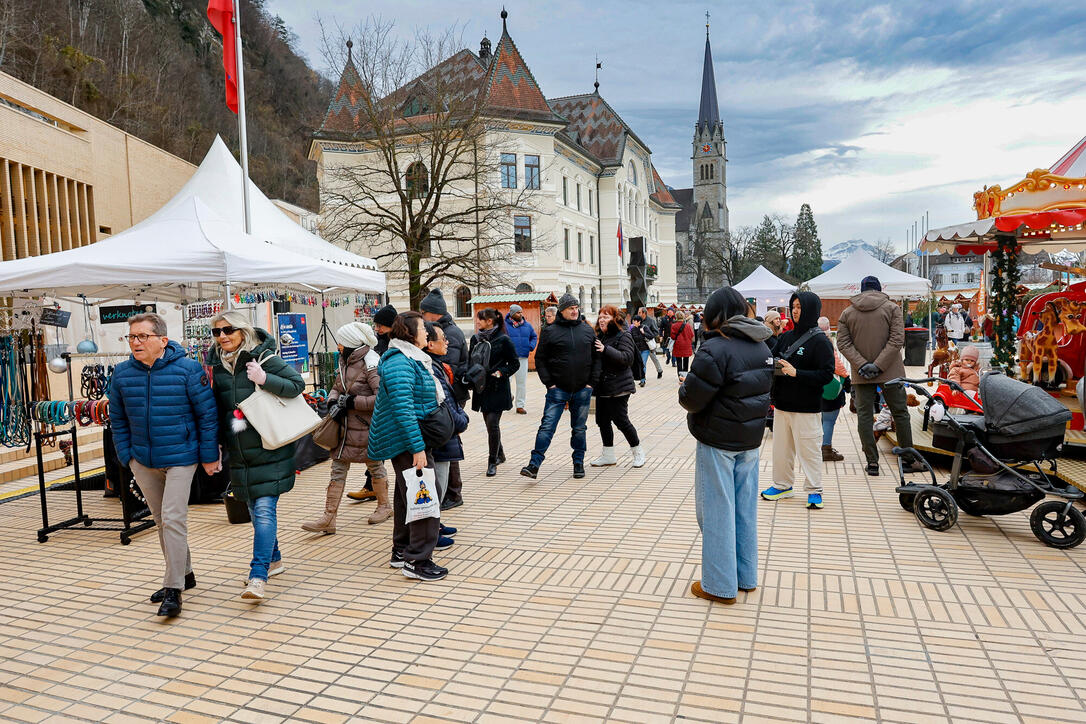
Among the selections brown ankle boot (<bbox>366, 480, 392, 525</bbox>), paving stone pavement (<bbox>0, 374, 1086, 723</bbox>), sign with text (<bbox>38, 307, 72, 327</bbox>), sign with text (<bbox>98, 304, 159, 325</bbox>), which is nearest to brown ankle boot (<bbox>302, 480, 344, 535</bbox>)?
paving stone pavement (<bbox>0, 374, 1086, 723</bbox>)

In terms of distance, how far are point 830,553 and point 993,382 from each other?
1.89 meters

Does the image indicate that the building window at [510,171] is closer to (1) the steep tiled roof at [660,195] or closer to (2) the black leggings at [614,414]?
(1) the steep tiled roof at [660,195]

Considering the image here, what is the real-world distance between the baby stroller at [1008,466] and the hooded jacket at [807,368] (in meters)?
1.01

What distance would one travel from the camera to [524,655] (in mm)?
3740

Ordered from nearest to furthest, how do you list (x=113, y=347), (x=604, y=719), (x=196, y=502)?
1. (x=604, y=719)
2. (x=196, y=502)
3. (x=113, y=347)

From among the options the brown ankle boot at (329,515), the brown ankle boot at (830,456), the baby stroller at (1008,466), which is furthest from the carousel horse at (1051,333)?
the brown ankle boot at (329,515)

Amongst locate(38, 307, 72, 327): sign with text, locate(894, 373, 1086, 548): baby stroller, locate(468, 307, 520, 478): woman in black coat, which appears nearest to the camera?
locate(894, 373, 1086, 548): baby stroller

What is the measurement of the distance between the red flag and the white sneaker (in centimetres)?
873

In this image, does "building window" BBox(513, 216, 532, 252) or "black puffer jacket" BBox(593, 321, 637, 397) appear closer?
"black puffer jacket" BBox(593, 321, 637, 397)

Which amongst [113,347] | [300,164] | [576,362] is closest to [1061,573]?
[576,362]

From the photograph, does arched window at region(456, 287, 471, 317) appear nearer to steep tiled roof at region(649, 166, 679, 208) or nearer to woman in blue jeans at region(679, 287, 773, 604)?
woman in blue jeans at region(679, 287, 773, 604)

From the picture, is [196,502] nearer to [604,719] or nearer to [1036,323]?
[604,719]

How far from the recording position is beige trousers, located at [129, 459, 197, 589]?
4.37 meters

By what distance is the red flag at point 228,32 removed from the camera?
10.9m
